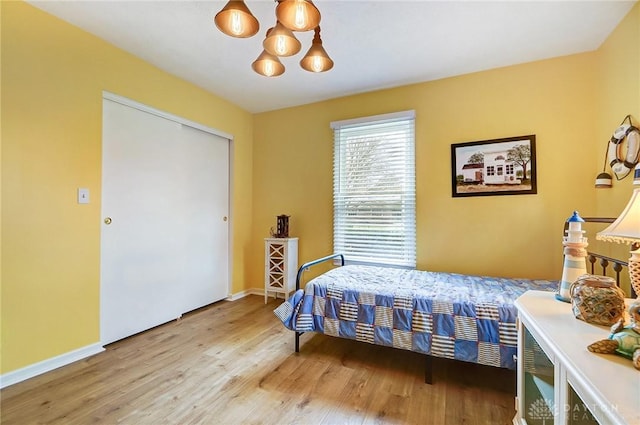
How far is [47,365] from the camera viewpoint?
6.39 ft

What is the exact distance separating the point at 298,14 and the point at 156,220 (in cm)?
228

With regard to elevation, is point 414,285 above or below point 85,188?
below

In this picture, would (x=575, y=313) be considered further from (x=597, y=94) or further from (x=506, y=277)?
(x=597, y=94)

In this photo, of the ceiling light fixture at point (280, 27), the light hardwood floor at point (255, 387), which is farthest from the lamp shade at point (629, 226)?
the ceiling light fixture at point (280, 27)

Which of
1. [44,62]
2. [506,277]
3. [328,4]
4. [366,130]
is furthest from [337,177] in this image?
[44,62]

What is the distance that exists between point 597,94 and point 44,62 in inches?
169

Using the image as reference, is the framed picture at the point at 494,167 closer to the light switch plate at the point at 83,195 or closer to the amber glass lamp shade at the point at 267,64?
the amber glass lamp shade at the point at 267,64

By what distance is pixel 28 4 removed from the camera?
73.7 inches

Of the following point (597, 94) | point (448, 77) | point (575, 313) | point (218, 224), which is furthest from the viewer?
point (218, 224)

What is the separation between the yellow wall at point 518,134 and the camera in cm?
229

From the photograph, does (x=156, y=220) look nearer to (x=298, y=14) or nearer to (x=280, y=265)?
(x=280, y=265)

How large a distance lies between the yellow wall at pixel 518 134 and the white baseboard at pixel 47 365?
8.22 ft

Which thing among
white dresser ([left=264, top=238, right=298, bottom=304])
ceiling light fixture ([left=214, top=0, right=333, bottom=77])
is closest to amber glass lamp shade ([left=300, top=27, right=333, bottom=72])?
ceiling light fixture ([left=214, top=0, right=333, bottom=77])

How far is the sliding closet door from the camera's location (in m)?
2.36
